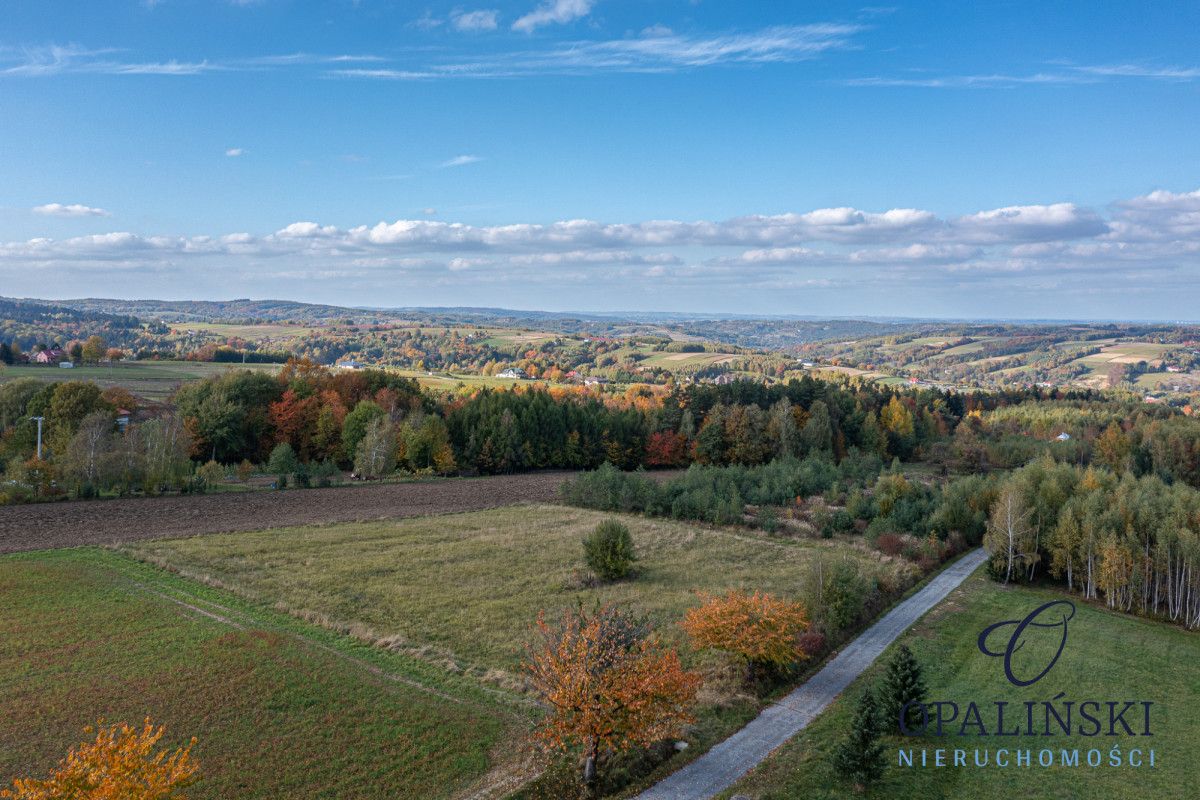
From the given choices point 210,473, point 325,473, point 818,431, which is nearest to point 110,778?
point 210,473

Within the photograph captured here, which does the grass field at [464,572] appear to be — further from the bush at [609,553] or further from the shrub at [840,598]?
the shrub at [840,598]

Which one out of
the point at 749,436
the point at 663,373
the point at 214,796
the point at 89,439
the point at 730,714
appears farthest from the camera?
the point at 663,373

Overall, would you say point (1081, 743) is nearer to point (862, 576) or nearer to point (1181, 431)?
point (862, 576)

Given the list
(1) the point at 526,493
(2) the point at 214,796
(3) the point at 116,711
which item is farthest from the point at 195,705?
(1) the point at 526,493

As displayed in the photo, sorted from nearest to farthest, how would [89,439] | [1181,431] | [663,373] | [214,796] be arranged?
1. [214,796]
2. [89,439]
3. [1181,431]
4. [663,373]

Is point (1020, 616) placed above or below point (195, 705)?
below

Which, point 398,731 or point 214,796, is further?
point 398,731
